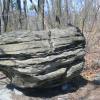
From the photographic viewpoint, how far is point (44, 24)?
31.1ft

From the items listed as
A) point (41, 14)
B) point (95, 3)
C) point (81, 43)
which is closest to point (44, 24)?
point (41, 14)

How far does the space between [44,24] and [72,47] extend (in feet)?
6.83

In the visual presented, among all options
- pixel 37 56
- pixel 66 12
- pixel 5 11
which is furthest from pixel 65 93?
pixel 5 11

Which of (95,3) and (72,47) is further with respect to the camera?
(95,3)

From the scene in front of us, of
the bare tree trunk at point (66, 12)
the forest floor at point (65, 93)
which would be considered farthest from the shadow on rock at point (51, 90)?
the bare tree trunk at point (66, 12)

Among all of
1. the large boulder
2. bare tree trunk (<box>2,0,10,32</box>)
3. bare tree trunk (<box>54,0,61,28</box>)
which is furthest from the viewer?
bare tree trunk (<box>2,0,10,32</box>)

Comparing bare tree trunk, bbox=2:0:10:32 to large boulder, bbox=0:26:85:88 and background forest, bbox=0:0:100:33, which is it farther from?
large boulder, bbox=0:26:85:88

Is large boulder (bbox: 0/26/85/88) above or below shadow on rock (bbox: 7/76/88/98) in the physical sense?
above

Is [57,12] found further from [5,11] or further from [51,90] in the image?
[51,90]

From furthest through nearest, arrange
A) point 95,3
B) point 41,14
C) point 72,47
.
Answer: point 95,3 < point 41,14 < point 72,47

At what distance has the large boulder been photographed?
278 inches

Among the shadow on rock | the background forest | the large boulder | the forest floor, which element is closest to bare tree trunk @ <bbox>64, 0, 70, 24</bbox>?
the background forest

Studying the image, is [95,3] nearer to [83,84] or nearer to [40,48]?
[83,84]

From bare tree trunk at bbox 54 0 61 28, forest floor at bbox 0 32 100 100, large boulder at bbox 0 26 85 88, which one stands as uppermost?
bare tree trunk at bbox 54 0 61 28
